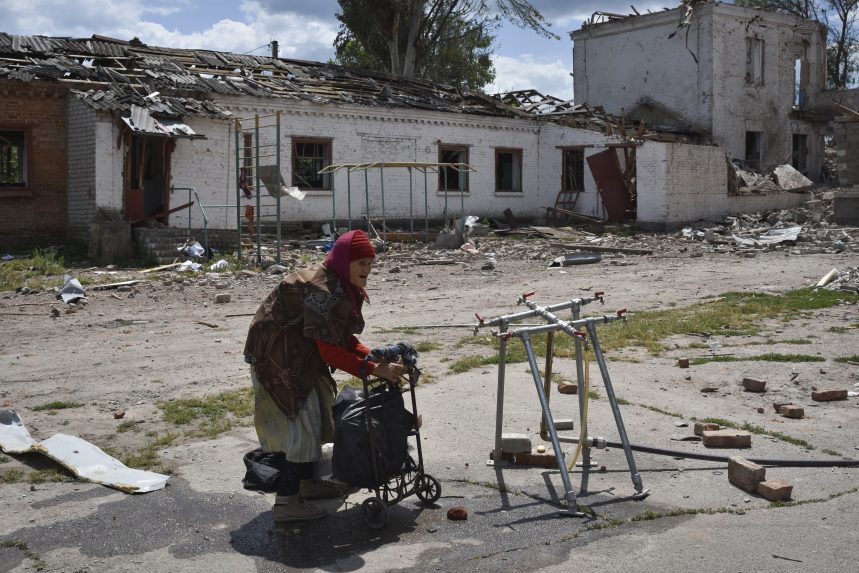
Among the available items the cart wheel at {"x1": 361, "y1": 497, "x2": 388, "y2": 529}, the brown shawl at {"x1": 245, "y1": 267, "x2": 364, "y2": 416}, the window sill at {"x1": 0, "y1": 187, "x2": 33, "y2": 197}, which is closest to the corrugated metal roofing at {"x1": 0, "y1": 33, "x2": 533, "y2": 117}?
the window sill at {"x1": 0, "y1": 187, "x2": 33, "y2": 197}

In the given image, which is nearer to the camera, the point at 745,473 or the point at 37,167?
the point at 745,473

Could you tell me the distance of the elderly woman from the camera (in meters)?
4.31

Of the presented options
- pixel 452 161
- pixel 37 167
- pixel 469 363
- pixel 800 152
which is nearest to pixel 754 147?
pixel 800 152

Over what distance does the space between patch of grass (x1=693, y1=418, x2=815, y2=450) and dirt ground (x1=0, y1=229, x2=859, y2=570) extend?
0.34 ft

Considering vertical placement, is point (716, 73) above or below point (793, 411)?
above

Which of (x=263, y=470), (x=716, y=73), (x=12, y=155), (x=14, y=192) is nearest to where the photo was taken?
(x=263, y=470)

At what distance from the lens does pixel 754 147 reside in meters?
33.2

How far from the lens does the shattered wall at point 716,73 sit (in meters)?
31.0

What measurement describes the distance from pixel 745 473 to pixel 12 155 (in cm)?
1997

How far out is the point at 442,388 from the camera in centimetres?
734

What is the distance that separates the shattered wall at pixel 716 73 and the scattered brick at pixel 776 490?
27863mm

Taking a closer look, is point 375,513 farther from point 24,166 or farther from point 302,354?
point 24,166

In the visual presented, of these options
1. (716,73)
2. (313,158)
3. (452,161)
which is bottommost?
(313,158)

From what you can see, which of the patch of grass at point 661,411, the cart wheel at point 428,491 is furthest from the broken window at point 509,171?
the cart wheel at point 428,491
